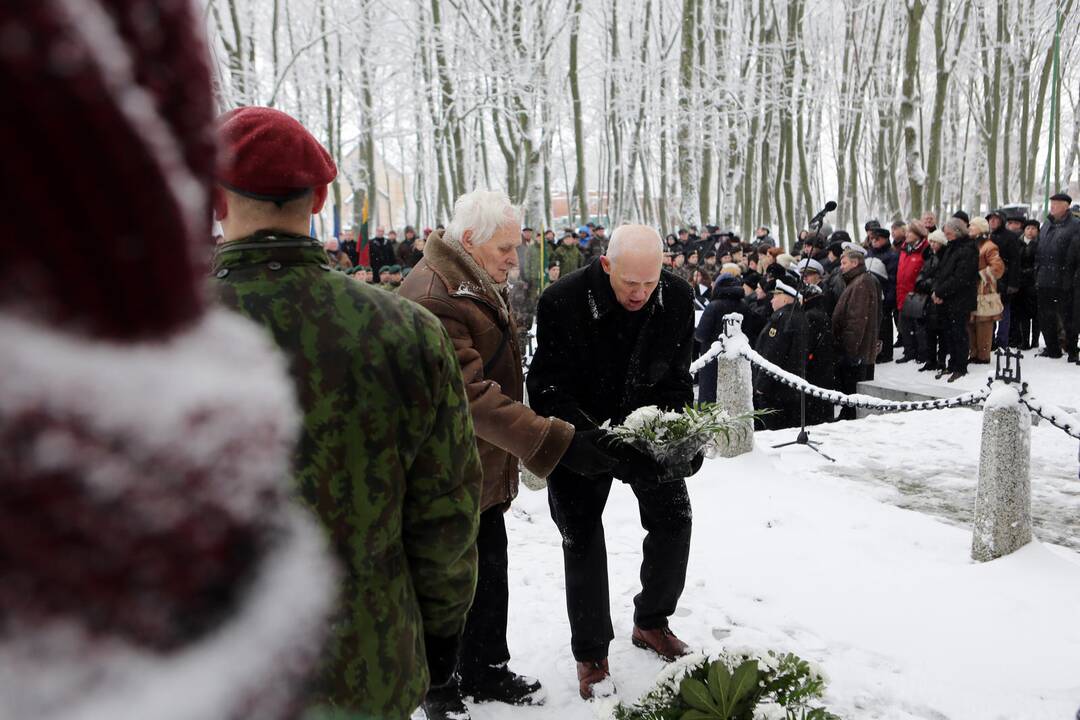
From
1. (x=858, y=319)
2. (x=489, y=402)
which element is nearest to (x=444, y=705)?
(x=489, y=402)

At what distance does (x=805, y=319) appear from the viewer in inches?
333

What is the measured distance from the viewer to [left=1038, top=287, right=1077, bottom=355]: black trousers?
10859 millimetres

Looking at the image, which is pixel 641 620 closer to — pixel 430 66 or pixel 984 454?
pixel 984 454

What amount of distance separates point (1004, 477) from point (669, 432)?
272 centimetres

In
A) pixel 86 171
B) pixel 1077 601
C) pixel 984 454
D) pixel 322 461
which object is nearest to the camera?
pixel 86 171

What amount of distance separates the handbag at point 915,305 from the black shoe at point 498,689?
9516mm

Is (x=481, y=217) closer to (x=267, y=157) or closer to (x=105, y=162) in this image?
(x=267, y=157)

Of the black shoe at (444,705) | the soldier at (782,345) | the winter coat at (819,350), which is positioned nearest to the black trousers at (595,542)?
the black shoe at (444,705)

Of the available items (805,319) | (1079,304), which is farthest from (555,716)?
(1079,304)

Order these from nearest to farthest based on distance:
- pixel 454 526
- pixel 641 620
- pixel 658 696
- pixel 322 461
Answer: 1. pixel 322 461
2. pixel 454 526
3. pixel 658 696
4. pixel 641 620

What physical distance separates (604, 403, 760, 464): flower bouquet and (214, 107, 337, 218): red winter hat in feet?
6.85

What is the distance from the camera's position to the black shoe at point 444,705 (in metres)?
3.31

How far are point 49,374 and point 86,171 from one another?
0.11m

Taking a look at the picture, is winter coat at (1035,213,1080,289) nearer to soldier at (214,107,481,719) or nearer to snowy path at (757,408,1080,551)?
snowy path at (757,408,1080,551)
